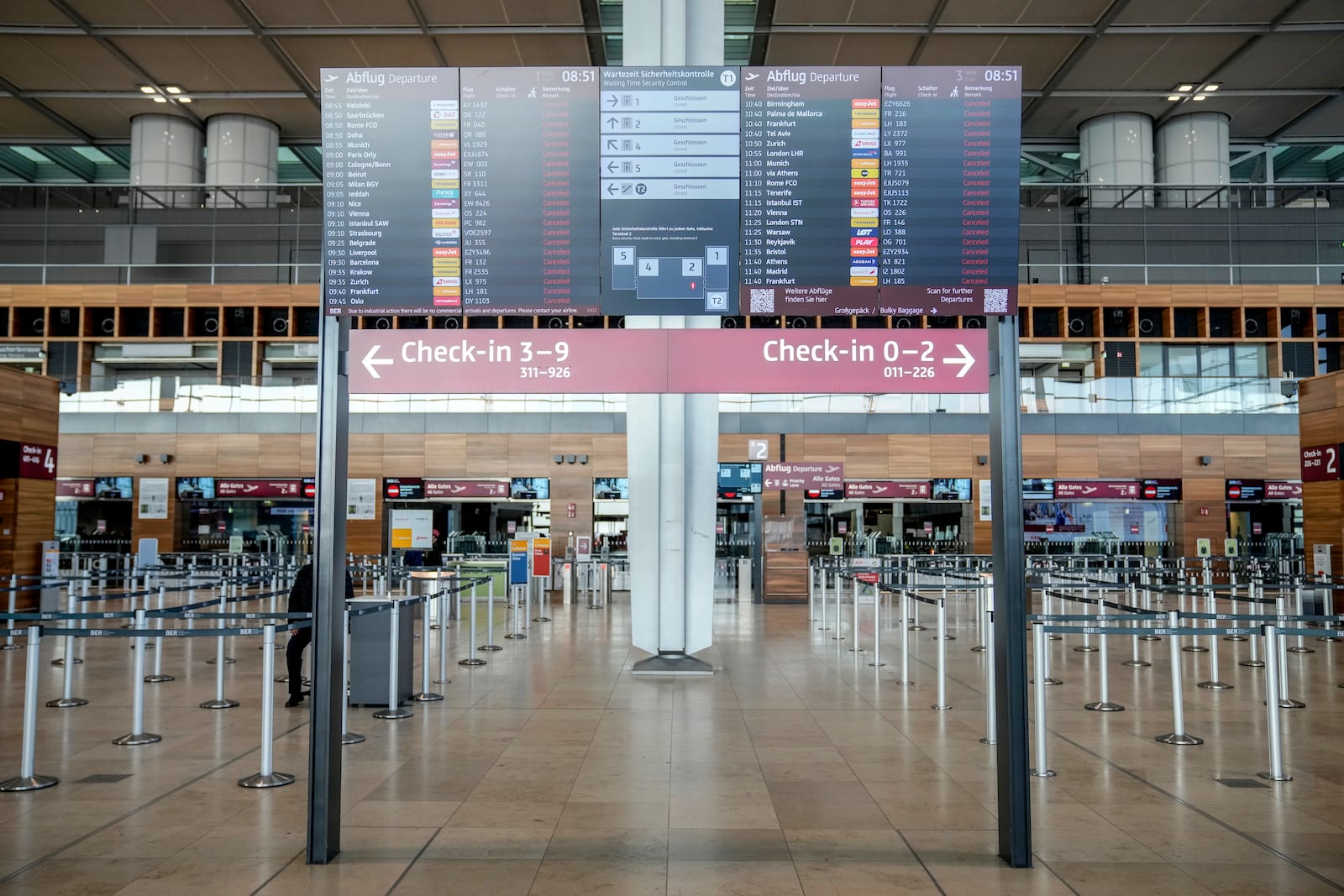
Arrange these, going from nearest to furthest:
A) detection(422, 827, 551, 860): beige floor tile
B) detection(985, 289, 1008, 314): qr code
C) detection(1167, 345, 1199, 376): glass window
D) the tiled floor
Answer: the tiled floor, detection(422, 827, 551, 860): beige floor tile, detection(985, 289, 1008, 314): qr code, detection(1167, 345, 1199, 376): glass window

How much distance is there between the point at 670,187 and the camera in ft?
17.7

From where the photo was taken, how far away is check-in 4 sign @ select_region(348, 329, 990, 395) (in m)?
5.19

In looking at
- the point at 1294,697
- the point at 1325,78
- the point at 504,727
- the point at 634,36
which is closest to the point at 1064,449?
the point at 1325,78

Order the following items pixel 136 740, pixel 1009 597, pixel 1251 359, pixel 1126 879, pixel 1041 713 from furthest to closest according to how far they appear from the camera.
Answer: pixel 1251 359 < pixel 136 740 < pixel 1041 713 < pixel 1009 597 < pixel 1126 879

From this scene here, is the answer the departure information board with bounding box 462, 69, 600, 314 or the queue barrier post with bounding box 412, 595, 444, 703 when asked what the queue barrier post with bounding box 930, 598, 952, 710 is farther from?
the departure information board with bounding box 462, 69, 600, 314

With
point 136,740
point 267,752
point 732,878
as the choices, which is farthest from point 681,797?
point 136,740

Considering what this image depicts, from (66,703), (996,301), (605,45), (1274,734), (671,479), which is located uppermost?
(605,45)

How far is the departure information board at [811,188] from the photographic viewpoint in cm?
531

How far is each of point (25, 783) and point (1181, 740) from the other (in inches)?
309

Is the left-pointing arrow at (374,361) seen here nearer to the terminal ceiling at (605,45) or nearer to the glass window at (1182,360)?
the terminal ceiling at (605,45)

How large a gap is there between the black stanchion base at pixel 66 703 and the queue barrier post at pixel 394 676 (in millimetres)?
2766

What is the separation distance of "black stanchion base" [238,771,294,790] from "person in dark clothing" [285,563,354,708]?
2488mm

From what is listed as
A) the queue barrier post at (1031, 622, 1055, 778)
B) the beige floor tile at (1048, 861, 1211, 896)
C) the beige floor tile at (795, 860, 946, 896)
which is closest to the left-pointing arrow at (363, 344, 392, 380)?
the beige floor tile at (795, 860, 946, 896)

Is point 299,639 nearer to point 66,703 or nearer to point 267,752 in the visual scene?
point 66,703
